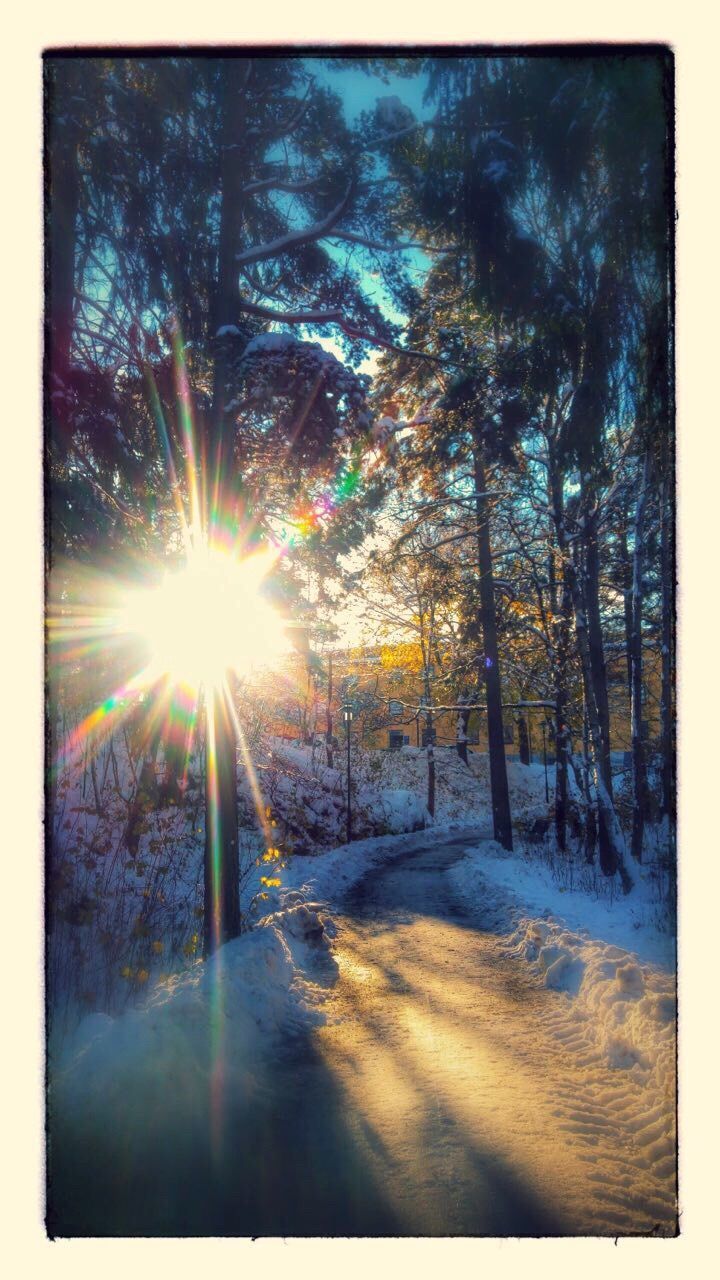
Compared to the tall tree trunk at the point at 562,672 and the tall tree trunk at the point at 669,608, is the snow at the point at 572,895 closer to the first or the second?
the tall tree trunk at the point at 669,608

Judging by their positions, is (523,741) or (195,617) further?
(523,741)

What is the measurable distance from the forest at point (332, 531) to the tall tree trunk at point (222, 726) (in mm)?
28

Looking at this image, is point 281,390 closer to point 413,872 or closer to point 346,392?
point 346,392

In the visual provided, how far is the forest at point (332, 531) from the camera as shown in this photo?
10.3 feet

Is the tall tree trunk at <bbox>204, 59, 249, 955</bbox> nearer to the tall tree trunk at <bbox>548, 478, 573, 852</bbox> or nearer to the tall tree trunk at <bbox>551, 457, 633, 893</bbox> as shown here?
the tall tree trunk at <bbox>551, 457, 633, 893</bbox>

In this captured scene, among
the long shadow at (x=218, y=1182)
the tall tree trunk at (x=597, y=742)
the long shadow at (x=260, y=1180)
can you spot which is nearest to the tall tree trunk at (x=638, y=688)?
the tall tree trunk at (x=597, y=742)

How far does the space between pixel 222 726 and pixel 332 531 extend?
244 cm

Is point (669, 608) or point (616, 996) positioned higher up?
point (669, 608)

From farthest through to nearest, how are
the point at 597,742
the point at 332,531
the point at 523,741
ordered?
the point at 523,741 → the point at 597,742 → the point at 332,531

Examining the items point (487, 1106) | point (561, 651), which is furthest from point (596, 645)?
point (487, 1106)

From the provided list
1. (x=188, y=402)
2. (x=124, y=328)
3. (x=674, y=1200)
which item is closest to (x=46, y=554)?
(x=124, y=328)

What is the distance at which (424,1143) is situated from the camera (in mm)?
3139

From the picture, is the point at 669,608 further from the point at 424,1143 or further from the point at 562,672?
the point at 562,672

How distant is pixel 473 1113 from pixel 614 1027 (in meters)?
1.27
